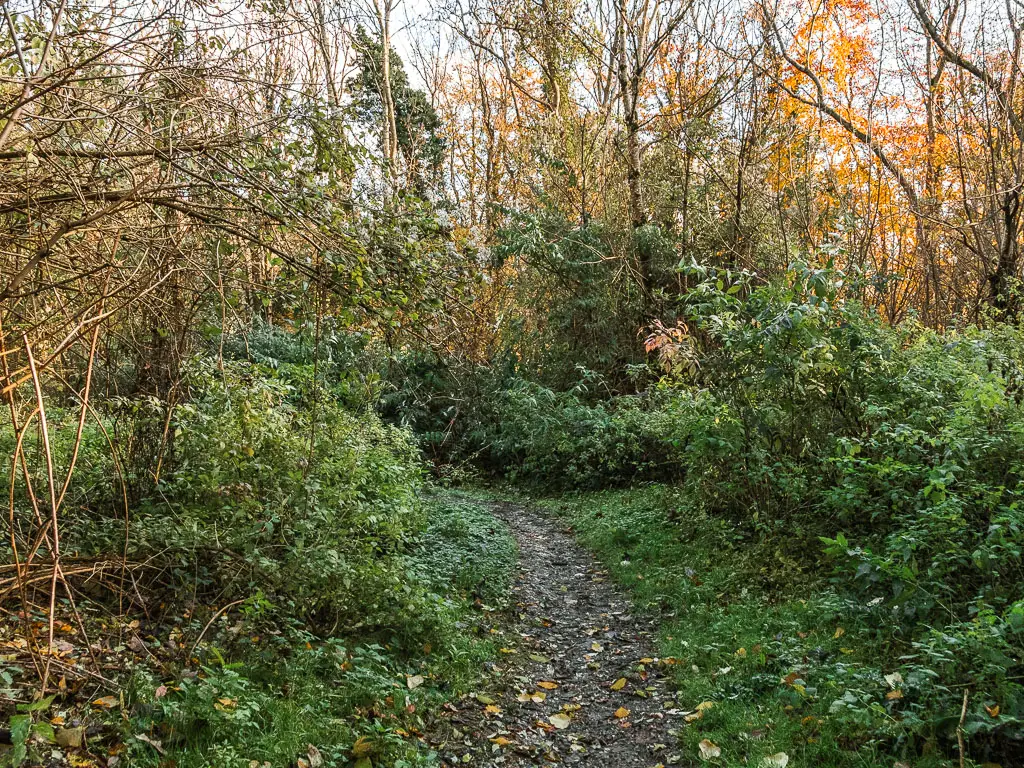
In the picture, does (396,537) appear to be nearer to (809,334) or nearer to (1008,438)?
Result: (809,334)

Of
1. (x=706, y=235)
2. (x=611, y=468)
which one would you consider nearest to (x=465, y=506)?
(x=611, y=468)

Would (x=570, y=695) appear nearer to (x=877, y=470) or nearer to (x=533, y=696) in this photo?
(x=533, y=696)

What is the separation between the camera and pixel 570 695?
5.07 meters

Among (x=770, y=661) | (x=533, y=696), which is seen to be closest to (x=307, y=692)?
(x=533, y=696)

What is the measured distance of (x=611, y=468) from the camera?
1171 cm

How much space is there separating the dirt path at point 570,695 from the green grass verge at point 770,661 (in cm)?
21

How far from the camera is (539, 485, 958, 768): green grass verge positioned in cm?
367

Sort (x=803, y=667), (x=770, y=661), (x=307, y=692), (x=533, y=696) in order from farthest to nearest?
(x=533, y=696), (x=770, y=661), (x=803, y=667), (x=307, y=692)

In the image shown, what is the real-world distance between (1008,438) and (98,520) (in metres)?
7.03

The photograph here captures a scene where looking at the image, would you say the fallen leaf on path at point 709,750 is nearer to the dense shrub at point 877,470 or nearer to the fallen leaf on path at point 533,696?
the dense shrub at point 877,470

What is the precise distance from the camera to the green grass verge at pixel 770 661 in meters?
3.67

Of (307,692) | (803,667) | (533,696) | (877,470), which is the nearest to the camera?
(307,692)

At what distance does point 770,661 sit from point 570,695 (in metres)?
1.44

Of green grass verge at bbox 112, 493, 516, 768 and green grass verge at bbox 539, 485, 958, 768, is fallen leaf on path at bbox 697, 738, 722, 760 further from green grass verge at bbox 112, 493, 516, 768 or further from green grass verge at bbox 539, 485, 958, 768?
green grass verge at bbox 112, 493, 516, 768
